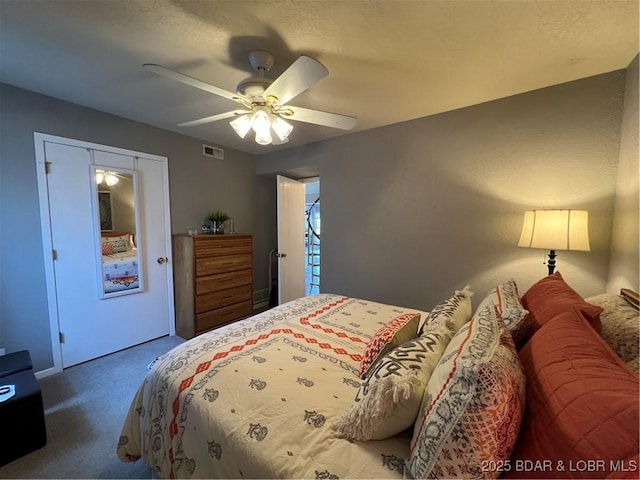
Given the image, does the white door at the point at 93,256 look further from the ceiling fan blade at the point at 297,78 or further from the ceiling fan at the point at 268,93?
the ceiling fan blade at the point at 297,78

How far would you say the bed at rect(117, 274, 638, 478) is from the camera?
648mm

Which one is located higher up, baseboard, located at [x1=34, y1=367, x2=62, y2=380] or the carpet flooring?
baseboard, located at [x1=34, y1=367, x2=62, y2=380]

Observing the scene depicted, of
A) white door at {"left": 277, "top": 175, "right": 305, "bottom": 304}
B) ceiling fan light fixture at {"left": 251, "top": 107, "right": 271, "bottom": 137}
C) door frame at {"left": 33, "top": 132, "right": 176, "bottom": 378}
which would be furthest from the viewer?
white door at {"left": 277, "top": 175, "right": 305, "bottom": 304}

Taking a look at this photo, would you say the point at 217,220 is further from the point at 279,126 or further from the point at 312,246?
the point at 312,246

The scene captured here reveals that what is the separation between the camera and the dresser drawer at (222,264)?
3.00 meters

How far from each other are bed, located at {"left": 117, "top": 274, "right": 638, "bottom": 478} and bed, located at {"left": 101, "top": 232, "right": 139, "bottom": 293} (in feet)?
6.14

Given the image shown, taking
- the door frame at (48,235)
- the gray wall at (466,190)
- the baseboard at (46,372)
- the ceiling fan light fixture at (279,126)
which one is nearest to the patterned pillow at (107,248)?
the door frame at (48,235)

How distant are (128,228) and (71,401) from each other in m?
1.60

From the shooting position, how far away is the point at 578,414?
58 cm

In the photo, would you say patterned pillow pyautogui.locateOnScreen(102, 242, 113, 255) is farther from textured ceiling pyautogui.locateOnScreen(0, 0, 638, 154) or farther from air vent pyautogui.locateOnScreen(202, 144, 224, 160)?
air vent pyautogui.locateOnScreen(202, 144, 224, 160)

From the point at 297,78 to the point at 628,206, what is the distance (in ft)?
7.15

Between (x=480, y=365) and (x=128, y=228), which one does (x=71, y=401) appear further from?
(x=480, y=365)

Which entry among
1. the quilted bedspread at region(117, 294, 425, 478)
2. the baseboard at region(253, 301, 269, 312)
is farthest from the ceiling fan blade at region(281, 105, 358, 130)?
the baseboard at region(253, 301, 269, 312)

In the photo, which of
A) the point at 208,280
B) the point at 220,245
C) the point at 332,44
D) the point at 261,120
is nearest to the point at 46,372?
the point at 208,280
